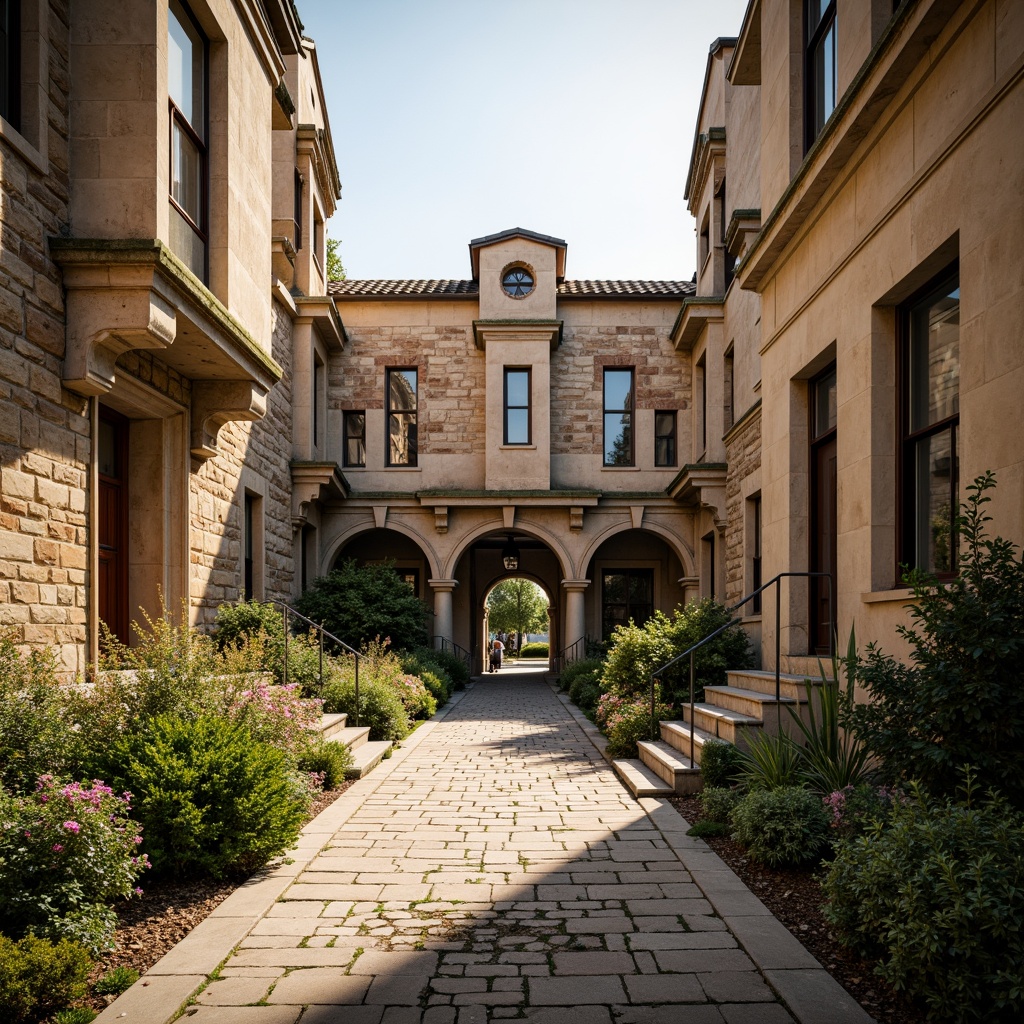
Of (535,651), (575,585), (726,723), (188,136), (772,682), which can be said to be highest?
(188,136)

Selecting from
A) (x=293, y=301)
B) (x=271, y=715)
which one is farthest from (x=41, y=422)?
(x=293, y=301)

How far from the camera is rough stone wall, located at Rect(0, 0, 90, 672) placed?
19.4 feet

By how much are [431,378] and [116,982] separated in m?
17.4

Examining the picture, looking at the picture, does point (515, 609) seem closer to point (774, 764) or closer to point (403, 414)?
point (403, 414)

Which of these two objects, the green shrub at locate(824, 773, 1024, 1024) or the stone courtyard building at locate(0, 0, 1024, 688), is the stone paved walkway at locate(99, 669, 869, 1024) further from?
the stone courtyard building at locate(0, 0, 1024, 688)

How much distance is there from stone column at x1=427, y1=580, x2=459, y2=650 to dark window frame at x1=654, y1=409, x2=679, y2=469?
18.6ft

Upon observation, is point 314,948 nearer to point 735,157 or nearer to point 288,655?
point 288,655

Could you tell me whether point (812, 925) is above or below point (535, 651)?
above

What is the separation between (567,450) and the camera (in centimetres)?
2038

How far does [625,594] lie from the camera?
2331 centimetres

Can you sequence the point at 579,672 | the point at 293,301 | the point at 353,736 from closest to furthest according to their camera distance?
the point at 353,736 < the point at 293,301 < the point at 579,672

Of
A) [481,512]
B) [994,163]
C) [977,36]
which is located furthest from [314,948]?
[481,512]

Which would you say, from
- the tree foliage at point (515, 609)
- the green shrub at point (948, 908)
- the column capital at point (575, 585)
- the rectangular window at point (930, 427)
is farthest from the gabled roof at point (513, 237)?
the tree foliage at point (515, 609)

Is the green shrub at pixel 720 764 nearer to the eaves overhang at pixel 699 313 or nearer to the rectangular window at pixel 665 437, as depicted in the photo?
the eaves overhang at pixel 699 313
